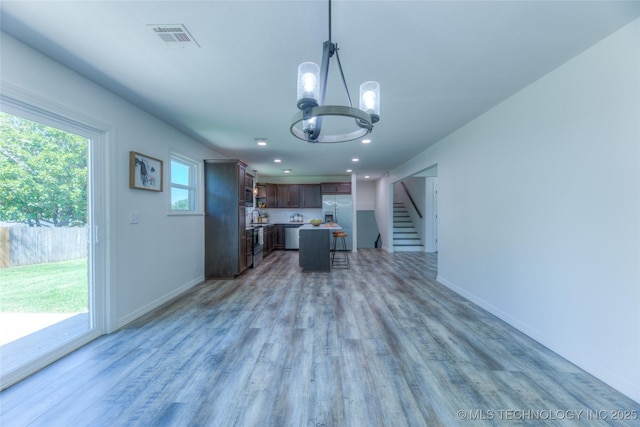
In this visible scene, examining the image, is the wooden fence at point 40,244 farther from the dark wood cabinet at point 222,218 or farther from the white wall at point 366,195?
the white wall at point 366,195

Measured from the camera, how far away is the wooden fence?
6.01 ft

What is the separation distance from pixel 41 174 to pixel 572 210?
4362 mm

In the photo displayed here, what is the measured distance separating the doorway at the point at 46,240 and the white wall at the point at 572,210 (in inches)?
169

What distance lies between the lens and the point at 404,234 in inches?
326

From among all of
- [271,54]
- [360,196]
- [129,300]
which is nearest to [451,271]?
[271,54]

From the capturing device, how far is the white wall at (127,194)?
76.7 inches

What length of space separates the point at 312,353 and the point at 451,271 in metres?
2.88

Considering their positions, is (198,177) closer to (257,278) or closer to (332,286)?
(257,278)

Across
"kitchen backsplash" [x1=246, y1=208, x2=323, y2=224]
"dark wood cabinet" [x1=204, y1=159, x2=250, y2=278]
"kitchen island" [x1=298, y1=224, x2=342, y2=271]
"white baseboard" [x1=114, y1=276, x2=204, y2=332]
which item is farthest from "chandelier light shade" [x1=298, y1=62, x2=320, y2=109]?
"kitchen backsplash" [x1=246, y1=208, x2=323, y2=224]

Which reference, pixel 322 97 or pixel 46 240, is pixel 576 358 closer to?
pixel 322 97

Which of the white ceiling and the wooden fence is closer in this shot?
the white ceiling

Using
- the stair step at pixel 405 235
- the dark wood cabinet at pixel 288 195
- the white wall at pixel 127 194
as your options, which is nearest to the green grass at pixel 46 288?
the white wall at pixel 127 194

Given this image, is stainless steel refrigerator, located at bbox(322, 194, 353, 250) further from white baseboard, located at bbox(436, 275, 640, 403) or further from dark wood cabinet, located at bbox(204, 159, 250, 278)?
white baseboard, located at bbox(436, 275, 640, 403)

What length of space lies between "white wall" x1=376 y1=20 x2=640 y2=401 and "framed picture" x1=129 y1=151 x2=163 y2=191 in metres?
4.24
